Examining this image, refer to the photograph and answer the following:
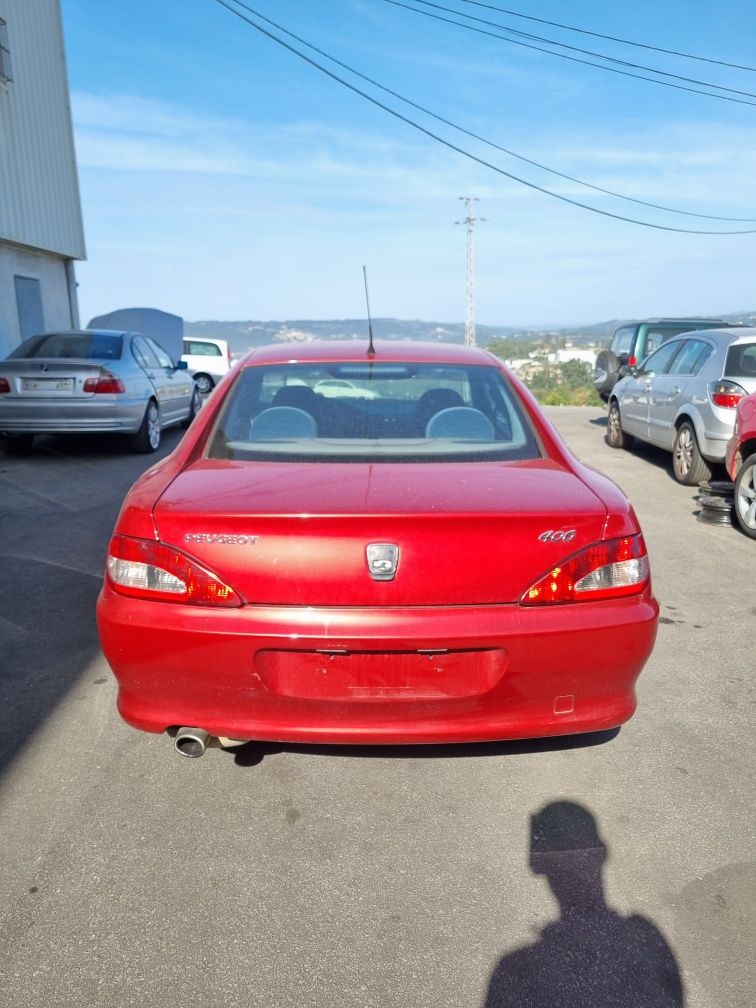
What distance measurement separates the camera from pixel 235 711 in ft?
8.09

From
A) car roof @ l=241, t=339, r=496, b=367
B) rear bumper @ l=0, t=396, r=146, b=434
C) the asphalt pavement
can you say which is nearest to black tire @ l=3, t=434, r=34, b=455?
rear bumper @ l=0, t=396, r=146, b=434

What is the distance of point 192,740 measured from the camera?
8.46ft

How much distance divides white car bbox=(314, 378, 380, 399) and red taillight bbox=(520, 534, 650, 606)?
4.24 feet

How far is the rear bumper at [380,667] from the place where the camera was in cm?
233

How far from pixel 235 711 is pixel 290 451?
0.96 meters

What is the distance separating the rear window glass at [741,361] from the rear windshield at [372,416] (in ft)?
16.7

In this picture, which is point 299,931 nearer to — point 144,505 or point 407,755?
point 407,755

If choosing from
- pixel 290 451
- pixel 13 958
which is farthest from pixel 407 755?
pixel 13 958

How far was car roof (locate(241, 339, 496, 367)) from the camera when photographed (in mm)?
3599

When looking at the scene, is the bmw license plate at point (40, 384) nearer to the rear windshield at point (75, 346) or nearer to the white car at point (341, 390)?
the rear windshield at point (75, 346)

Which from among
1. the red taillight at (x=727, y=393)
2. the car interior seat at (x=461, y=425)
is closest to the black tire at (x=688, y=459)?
the red taillight at (x=727, y=393)

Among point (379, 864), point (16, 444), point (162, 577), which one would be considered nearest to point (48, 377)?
point (16, 444)

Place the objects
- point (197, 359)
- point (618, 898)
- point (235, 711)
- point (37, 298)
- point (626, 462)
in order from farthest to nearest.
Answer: point (197, 359), point (37, 298), point (626, 462), point (235, 711), point (618, 898)

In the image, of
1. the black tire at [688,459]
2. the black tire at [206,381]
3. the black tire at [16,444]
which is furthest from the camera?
the black tire at [206,381]
